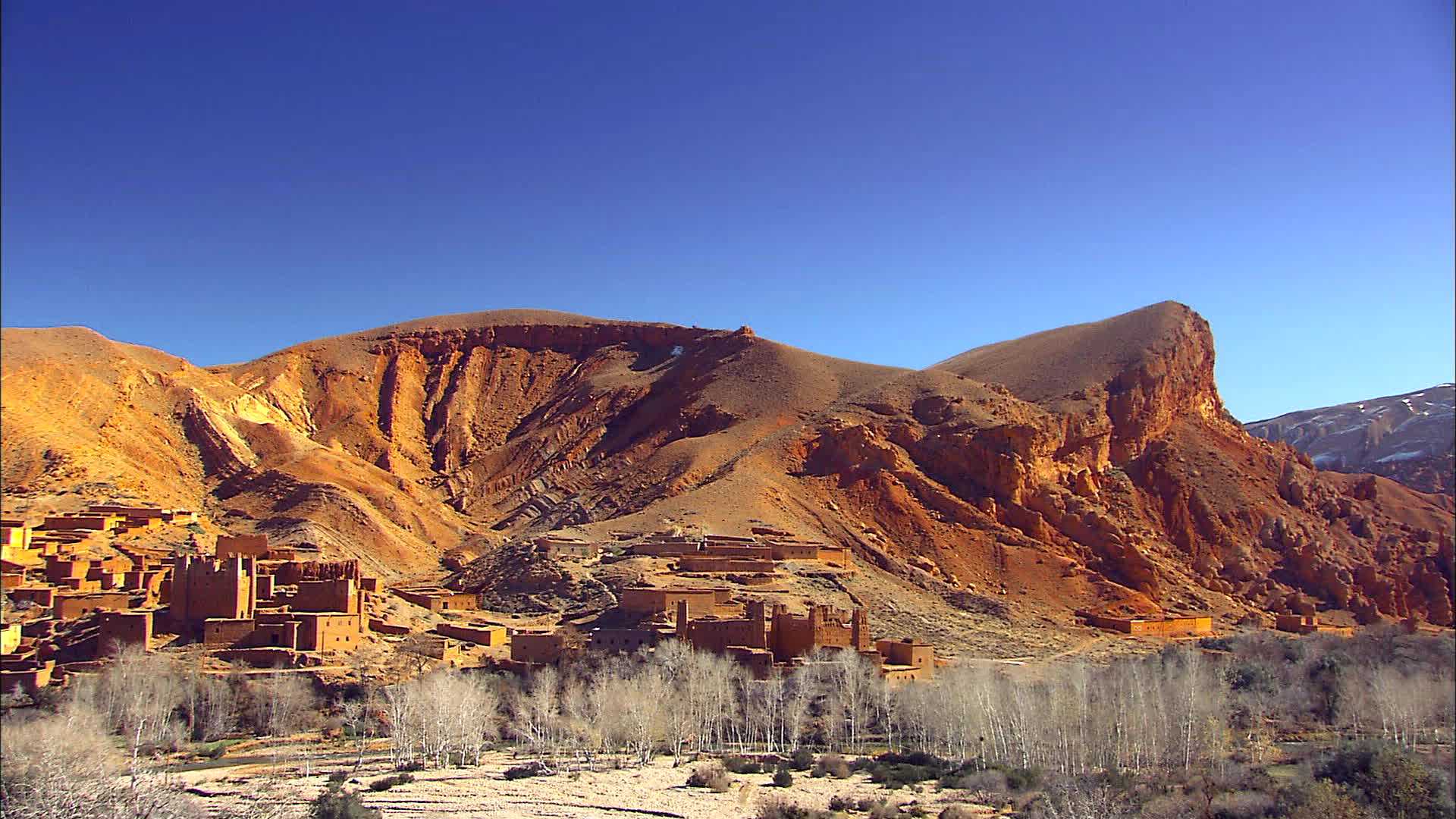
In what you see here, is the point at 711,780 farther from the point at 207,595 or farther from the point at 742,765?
the point at 207,595

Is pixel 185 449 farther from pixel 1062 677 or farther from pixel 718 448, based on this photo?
pixel 1062 677

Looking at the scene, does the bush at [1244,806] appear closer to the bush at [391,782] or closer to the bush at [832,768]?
the bush at [832,768]

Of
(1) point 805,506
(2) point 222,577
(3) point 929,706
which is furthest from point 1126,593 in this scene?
(2) point 222,577

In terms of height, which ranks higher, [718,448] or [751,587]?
[718,448]

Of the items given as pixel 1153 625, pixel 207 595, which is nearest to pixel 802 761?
pixel 207 595

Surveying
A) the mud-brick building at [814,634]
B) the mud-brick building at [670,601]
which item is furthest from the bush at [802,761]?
the mud-brick building at [670,601]

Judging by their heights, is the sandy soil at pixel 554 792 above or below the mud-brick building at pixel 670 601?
below

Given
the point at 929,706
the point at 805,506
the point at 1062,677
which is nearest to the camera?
the point at 929,706
